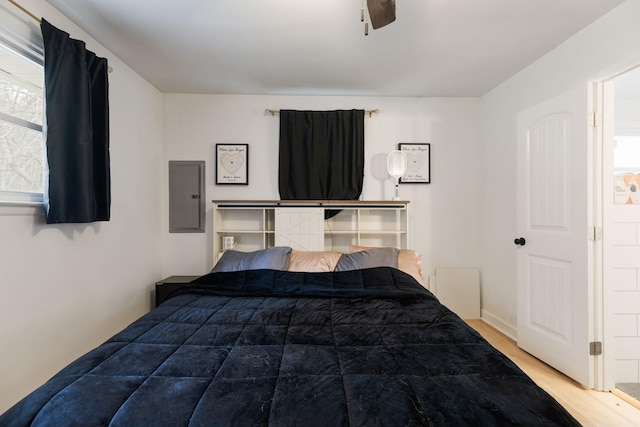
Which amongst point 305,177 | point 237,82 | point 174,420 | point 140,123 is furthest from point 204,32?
point 174,420

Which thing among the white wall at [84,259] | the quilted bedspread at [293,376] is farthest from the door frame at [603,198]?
the white wall at [84,259]

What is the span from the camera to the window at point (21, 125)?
1.67m

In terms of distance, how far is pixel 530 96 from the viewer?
2.66m

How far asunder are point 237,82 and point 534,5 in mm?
2439

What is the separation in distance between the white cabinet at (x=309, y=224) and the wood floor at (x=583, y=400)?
147 cm

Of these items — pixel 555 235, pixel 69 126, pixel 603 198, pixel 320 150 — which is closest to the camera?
pixel 69 126

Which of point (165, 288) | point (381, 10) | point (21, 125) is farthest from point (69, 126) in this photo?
point (381, 10)

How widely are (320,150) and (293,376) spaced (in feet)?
8.40

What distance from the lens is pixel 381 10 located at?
1.39 meters

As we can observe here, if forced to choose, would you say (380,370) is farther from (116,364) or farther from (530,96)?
(530,96)

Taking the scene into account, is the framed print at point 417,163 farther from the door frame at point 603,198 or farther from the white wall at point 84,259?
the white wall at point 84,259

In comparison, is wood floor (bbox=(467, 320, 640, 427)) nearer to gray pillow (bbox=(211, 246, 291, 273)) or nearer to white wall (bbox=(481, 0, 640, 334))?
white wall (bbox=(481, 0, 640, 334))

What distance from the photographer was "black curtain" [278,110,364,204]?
10.6 ft

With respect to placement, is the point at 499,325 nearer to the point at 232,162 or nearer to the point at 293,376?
the point at 293,376
